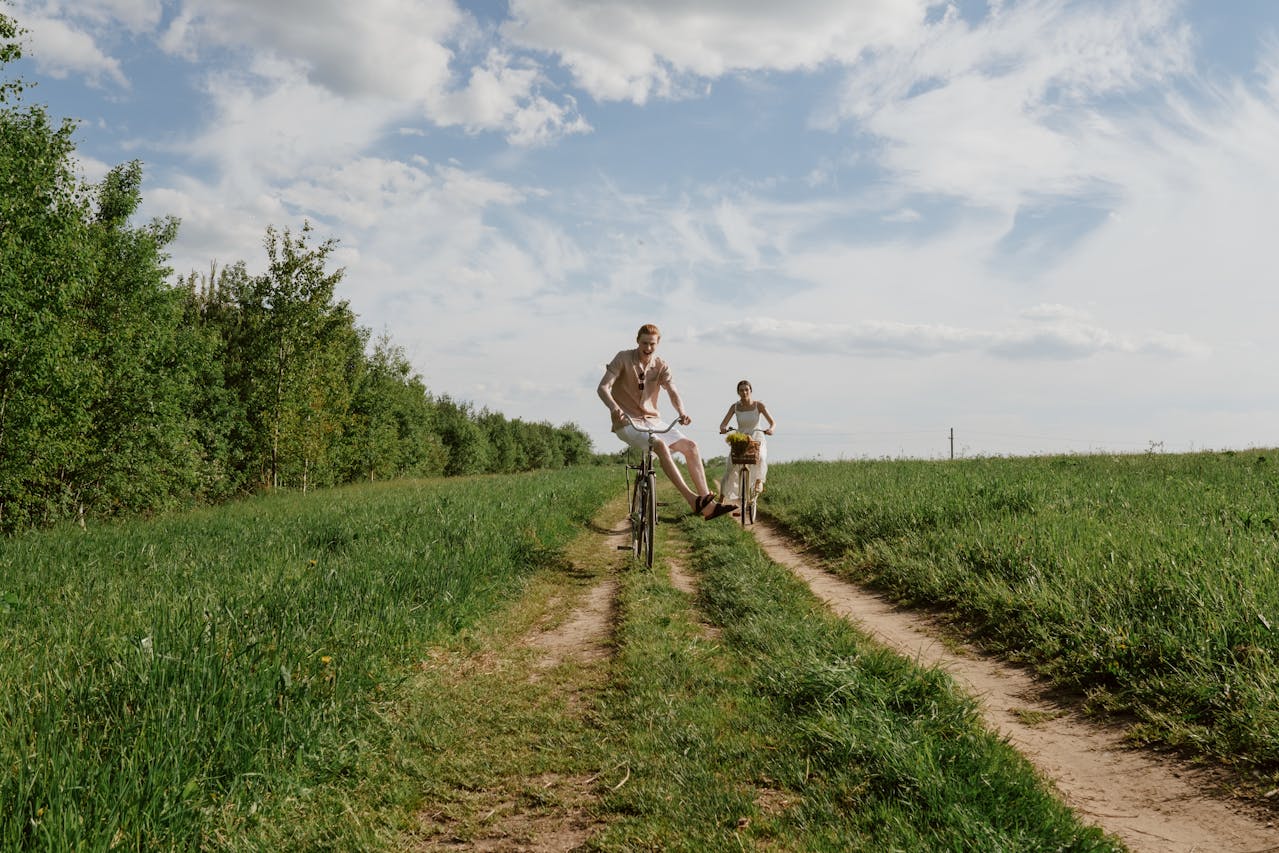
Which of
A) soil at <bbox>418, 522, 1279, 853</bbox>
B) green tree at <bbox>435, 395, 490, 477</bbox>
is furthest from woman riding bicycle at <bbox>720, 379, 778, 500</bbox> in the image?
green tree at <bbox>435, 395, 490, 477</bbox>

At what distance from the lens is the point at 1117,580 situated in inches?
246

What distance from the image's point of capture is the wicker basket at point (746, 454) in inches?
525

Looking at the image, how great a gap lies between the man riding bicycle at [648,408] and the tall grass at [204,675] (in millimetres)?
2270

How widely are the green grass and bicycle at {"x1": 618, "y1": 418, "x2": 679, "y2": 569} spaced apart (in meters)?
3.31

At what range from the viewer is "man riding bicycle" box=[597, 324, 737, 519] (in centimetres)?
877

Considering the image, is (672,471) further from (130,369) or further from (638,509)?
(130,369)

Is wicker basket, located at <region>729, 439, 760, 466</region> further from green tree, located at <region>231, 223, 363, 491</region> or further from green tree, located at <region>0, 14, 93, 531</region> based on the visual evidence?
green tree, located at <region>231, 223, 363, 491</region>

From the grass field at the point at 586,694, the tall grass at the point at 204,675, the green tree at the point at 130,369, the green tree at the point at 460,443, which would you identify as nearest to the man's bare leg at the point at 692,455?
the grass field at the point at 586,694

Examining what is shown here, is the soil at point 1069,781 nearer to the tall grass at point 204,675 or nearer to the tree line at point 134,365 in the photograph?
the tall grass at point 204,675

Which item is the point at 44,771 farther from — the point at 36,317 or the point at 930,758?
the point at 36,317

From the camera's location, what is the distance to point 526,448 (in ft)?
340

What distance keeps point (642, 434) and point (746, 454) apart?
196 inches

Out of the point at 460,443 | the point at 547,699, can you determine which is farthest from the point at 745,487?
the point at 460,443

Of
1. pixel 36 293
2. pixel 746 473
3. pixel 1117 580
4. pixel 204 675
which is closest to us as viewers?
pixel 204 675
